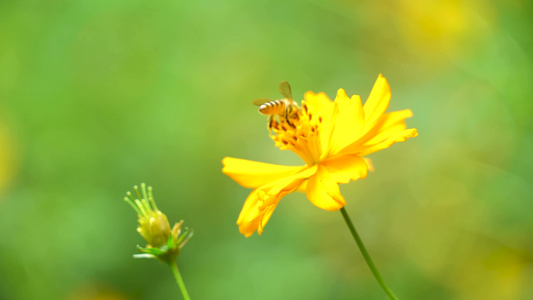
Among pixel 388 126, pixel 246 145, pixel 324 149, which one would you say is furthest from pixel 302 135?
pixel 246 145

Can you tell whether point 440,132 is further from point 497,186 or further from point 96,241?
point 96,241

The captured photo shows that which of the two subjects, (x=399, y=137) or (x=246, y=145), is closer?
(x=399, y=137)

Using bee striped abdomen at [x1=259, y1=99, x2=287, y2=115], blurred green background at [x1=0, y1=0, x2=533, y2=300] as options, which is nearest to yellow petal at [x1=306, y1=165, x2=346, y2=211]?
bee striped abdomen at [x1=259, y1=99, x2=287, y2=115]

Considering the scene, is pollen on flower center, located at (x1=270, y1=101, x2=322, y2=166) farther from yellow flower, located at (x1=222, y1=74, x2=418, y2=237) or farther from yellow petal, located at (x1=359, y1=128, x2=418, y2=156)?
yellow petal, located at (x1=359, y1=128, x2=418, y2=156)

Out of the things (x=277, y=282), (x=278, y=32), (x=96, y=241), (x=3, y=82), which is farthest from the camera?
(x=278, y=32)

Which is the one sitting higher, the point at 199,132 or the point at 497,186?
the point at 199,132

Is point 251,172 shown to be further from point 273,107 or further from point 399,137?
point 399,137

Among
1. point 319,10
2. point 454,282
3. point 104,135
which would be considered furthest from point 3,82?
point 454,282
